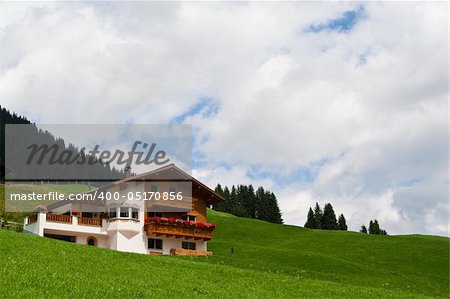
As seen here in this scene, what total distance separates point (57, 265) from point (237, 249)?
37033 millimetres

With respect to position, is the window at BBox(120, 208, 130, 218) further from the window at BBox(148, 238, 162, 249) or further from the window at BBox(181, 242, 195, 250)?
the window at BBox(181, 242, 195, 250)

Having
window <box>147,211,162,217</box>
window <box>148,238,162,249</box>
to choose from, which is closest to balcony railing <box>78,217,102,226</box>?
window <box>147,211,162,217</box>

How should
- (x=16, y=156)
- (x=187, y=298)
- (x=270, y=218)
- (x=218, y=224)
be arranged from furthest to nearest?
(x=270, y=218), (x=16, y=156), (x=218, y=224), (x=187, y=298)

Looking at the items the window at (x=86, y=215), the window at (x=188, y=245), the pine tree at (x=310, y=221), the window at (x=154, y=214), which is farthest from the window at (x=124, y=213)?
the pine tree at (x=310, y=221)

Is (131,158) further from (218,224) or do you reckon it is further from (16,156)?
(16,156)

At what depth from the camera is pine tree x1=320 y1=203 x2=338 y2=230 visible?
151750 millimetres

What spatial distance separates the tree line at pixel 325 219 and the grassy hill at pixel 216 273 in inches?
3077

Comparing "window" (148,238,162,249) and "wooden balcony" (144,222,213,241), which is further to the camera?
"window" (148,238,162,249)

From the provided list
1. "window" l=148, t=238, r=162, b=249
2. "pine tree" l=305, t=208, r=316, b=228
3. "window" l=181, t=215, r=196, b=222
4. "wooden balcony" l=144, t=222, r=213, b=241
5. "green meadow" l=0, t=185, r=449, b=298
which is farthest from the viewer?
"pine tree" l=305, t=208, r=316, b=228

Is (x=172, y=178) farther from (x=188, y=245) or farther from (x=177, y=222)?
(x=188, y=245)

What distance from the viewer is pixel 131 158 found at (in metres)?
60.6

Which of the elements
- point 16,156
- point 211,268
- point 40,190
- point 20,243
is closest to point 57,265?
point 20,243

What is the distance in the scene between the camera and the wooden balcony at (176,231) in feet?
188

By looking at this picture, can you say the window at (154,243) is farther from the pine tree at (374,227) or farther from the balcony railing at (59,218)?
the pine tree at (374,227)
